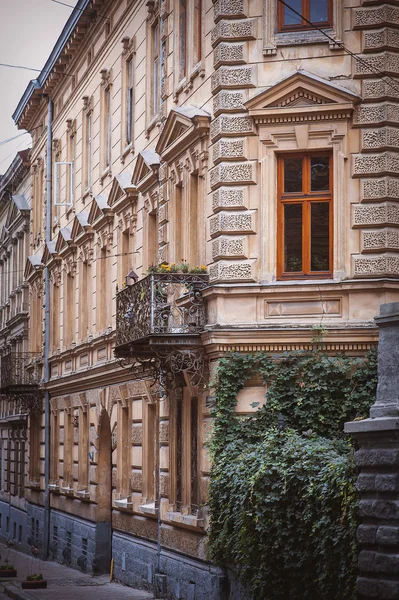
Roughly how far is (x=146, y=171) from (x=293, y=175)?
20.9ft

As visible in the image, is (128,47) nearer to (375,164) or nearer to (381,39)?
(381,39)

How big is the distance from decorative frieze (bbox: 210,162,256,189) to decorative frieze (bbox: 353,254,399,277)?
7.43 ft

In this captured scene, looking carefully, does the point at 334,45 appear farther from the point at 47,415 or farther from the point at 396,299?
the point at 47,415

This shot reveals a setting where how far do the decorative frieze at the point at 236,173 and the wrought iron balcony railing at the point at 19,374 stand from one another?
21550mm

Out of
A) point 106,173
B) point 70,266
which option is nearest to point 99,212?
point 106,173

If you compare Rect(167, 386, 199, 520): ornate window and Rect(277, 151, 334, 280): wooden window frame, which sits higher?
Rect(277, 151, 334, 280): wooden window frame

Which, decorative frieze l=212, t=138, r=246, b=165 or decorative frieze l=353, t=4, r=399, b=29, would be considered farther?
decorative frieze l=212, t=138, r=246, b=165

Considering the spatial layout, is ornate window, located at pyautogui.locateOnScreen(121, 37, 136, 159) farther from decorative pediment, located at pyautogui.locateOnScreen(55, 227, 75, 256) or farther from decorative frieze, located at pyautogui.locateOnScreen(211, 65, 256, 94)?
decorative frieze, located at pyautogui.locateOnScreen(211, 65, 256, 94)

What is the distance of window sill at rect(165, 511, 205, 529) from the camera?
71.9 ft

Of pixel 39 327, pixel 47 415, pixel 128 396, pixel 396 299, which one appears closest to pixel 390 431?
pixel 396 299

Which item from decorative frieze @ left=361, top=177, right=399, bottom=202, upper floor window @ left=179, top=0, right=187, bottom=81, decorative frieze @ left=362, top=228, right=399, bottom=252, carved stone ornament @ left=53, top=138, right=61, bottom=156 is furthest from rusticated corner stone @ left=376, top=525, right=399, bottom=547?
carved stone ornament @ left=53, top=138, right=61, bottom=156

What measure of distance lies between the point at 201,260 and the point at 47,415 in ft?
61.8

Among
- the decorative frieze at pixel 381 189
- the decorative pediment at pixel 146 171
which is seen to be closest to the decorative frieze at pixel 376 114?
the decorative frieze at pixel 381 189

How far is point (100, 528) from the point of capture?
31.8 m
